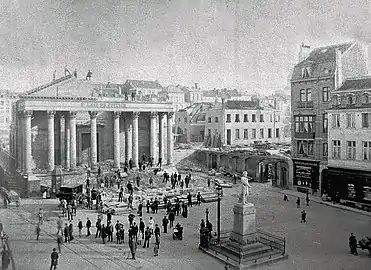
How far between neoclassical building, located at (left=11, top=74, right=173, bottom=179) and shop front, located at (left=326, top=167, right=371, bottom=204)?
13.0 metres

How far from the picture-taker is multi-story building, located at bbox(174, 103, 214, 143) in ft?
160

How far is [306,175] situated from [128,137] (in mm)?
13051

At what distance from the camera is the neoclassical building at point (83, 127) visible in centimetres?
2605

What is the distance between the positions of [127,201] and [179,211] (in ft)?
10.3

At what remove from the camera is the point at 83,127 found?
30.3 meters

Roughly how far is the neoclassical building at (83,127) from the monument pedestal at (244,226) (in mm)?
15142

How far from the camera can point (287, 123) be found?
5519cm

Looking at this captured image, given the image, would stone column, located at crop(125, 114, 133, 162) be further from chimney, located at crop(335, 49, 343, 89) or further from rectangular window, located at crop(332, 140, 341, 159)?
chimney, located at crop(335, 49, 343, 89)

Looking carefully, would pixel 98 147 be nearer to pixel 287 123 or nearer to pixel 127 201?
pixel 127 201

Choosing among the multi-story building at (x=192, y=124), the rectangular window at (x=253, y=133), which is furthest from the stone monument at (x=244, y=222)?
the multi-story building at (x=192, y=124)

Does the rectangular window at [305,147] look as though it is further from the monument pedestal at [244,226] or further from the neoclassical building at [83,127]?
the monument pedestal at [244,226]

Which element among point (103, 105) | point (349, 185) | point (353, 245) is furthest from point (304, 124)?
point (103, 105)

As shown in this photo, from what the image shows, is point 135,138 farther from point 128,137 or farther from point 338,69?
point 338,69

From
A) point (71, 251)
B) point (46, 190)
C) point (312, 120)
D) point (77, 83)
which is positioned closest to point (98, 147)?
point (77, 83)
